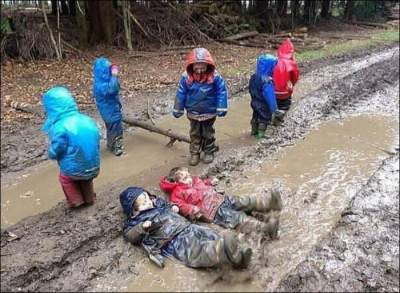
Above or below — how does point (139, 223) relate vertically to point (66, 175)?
below

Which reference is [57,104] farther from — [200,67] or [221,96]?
[221,96]

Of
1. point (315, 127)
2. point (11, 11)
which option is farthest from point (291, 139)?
point (11, 11)

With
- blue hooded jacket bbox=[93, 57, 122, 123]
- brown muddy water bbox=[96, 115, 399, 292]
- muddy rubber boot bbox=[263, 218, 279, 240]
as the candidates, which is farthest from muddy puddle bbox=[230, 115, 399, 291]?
blue hooded jacket bbox=[93, 57, 122, 123]

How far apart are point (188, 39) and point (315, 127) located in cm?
946

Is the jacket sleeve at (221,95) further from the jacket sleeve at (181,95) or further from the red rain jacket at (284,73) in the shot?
the red rain jacket at (284,73)

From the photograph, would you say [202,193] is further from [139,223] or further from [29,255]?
[29,255]

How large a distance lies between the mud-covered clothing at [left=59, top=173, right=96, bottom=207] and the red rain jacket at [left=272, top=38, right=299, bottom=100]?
13.0 ft

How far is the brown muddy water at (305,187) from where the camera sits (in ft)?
14.1

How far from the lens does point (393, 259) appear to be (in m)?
4.70

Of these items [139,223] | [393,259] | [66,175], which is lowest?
[393,259]

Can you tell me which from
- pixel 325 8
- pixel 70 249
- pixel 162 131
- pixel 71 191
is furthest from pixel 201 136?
pixel 325 8

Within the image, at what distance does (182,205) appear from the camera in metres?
5.17

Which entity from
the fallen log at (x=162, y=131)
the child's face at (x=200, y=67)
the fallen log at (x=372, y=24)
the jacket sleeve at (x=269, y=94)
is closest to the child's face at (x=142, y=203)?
the child's face at (x=200, y=67)

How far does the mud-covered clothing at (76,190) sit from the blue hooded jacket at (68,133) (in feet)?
0.53
